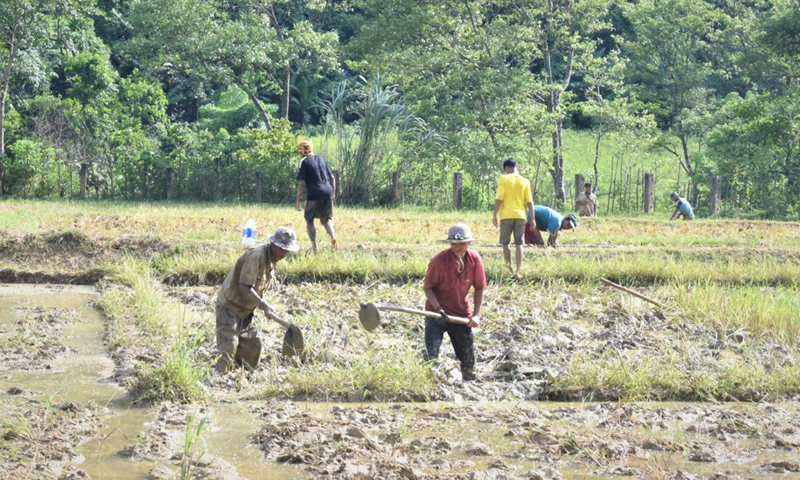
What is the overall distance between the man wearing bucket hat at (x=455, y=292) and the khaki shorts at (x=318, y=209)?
17.6 ft

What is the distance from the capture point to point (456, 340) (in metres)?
7.79

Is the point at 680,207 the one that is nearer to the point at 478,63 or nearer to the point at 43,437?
the point at 478,63

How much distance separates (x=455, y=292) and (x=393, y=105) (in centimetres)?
1669

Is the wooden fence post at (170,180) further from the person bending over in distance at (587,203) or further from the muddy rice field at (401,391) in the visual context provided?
the muddy rice field at (401,391)

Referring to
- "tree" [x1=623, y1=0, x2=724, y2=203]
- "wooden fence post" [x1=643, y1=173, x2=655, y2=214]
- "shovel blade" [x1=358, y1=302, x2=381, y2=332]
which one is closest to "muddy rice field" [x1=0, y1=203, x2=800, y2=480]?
"shovel blade" [x1=358, y1=302, x2=381, y2=332]

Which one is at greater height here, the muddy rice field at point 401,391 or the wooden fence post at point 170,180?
the wooden fence post at point 170,180

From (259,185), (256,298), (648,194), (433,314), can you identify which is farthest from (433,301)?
(648,194)

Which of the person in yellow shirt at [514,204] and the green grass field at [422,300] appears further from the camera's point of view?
the person in yellow shirt at [514,204]

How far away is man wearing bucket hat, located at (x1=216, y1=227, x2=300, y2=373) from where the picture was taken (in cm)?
750

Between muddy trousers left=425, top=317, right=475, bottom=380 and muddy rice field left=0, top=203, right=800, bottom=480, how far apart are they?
0.11 meters

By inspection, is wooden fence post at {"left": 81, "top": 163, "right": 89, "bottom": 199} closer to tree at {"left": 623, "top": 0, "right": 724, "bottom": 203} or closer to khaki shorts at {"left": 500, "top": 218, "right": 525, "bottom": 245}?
khaki shorts at {"left": 500, "top": 218, "right": 525, "bottom": 245}

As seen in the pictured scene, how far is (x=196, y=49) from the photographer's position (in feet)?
83.7

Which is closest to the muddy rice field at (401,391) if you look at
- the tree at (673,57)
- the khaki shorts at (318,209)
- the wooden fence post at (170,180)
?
the khaki shorts at (318,209)

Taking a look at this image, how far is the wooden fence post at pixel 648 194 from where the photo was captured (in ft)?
82.3
